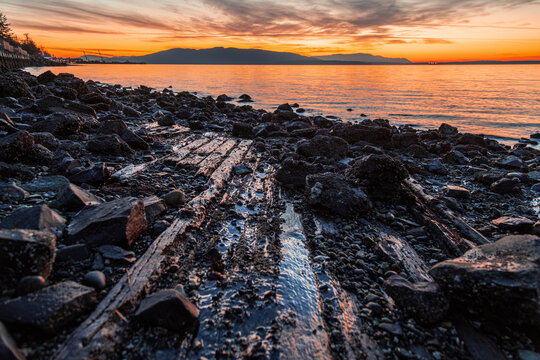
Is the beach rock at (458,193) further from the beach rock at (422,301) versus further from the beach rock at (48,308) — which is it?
the beach rock at (48,308)

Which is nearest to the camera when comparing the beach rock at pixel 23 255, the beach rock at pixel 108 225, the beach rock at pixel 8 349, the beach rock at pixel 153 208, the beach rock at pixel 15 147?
the beach rock at pixel 8 349

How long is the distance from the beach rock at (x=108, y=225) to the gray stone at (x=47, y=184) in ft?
4.07

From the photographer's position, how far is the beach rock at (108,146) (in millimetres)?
6637

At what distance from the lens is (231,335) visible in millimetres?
2408

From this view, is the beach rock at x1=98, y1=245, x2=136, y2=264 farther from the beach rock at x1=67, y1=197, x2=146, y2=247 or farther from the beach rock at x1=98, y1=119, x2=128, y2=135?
the beach rock at x1=98, y1=119, x2=128, y2=135

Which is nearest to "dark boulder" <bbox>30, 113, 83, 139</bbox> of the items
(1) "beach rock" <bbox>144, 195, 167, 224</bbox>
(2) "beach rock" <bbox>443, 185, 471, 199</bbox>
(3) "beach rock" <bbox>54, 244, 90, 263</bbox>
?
(1) "beach rock" <bbox>144, 195, 167, 224</bbox>

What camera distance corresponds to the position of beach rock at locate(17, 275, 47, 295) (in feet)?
7.29

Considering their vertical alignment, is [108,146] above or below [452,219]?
above

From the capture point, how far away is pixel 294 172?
612cm

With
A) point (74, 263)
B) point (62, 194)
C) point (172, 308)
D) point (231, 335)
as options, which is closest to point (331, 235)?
point (231, 335)

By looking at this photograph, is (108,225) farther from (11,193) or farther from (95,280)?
(11,193)

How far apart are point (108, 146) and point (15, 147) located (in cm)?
185

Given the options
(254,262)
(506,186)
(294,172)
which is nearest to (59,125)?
(294,172)

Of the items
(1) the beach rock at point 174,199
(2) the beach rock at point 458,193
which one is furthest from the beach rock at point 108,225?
(2) the beach rock at point 458,193
